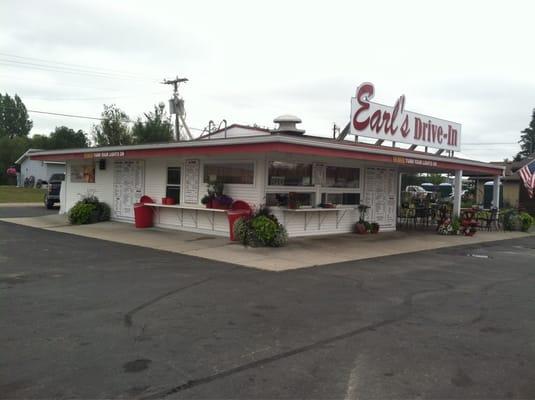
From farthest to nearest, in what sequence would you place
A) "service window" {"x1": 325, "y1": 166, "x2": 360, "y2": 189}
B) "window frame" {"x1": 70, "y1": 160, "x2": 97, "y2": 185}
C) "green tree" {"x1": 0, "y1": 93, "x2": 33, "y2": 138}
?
"green tree" {"x1": 0, "y1": 93, "x2": 33, "y2": 138}, "window frame" {"x1": 70, "y1": 160, "x2": 97, "y2": 185}, "service window" {"x1": 325, "y1": 166, "x2": 360, "y2": 189}

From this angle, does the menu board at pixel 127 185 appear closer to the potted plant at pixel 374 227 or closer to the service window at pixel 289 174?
the service window at pixel 289 174

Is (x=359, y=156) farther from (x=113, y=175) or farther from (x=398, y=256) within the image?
(x=113, y=175)

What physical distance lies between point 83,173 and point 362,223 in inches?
457

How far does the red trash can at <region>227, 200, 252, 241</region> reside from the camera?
13.0 meters

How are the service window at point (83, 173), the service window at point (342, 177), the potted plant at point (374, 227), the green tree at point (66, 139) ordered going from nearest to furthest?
the service window at point (342, 177), the potted plant at point (374, 227), the service window at point (83, 173), the green tree at point (66, 139)

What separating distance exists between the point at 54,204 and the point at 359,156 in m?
18.8

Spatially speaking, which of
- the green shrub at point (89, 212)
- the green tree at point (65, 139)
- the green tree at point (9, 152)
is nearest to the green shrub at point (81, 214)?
the green shrub at point (89, 212)

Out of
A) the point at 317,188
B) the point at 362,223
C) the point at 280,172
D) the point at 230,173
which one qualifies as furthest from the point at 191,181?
the point at 362,223

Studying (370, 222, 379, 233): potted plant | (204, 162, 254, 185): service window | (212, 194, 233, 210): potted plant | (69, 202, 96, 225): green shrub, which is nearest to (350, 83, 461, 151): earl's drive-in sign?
(370, 222, 379, 233): potted plant

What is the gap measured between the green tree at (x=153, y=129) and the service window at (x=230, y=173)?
28.0 meters

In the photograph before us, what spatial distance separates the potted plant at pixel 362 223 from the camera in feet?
53.3

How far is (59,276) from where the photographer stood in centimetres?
826

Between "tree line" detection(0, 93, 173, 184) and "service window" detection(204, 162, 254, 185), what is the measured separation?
21283mm

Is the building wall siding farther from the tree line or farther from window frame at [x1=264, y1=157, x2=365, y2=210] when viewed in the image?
the tree line
